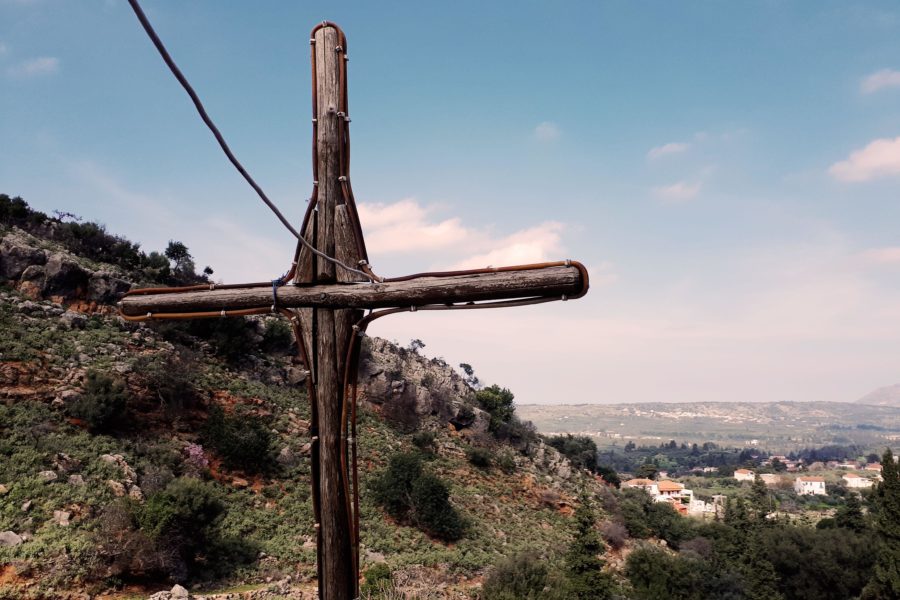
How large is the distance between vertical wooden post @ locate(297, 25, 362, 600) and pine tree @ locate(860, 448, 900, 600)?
27715 mm

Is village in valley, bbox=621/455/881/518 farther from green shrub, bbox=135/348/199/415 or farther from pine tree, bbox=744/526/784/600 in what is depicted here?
green shrub, bbox=135/348/199/415

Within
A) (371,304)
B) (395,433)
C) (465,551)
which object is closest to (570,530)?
(465,551)

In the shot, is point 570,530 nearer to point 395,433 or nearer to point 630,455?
point 395,433

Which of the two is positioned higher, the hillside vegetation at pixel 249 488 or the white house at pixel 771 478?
the hillside vegetation at pixel 249 488

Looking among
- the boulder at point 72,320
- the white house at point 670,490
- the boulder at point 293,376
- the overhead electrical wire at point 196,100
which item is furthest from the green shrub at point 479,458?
the white house at point 670,490

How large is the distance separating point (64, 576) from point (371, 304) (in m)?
11.1

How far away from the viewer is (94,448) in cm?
1450

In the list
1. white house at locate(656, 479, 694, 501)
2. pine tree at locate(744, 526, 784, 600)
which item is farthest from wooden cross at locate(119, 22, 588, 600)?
white house at locate(656, 479, 694, 501)

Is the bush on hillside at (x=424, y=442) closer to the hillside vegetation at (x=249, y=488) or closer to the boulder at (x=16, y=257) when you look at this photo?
the hillside vegetation at (x=249, y=488)

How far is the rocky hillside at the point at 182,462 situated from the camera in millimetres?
11039

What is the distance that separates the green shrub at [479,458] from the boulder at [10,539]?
2126 centimetres

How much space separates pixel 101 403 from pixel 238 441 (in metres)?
4.72

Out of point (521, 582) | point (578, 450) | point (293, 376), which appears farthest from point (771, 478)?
point (521, 582)

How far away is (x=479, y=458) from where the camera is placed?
28188mm
